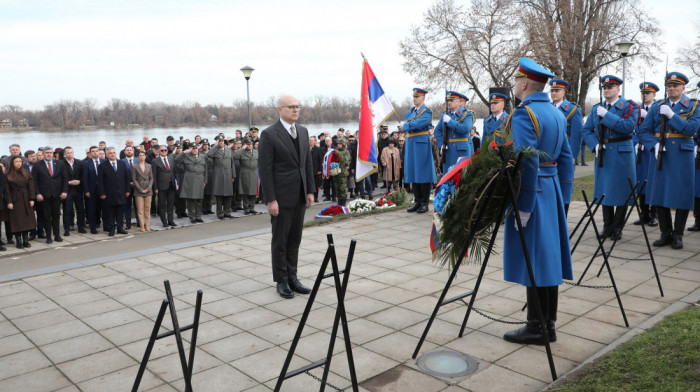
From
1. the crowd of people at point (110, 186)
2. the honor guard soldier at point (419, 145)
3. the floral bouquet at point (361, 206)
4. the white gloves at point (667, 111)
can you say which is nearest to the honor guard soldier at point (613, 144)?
the white gloves at point (667, 111)

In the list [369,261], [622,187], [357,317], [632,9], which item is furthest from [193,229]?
[632,9]

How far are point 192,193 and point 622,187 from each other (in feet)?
27.7

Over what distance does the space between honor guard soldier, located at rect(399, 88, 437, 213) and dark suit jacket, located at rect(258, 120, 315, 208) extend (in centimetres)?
491

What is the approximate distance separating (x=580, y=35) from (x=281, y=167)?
82.5 ft

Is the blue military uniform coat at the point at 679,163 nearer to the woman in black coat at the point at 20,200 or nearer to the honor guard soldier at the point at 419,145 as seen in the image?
the honor guard soldier at the point at 419,145

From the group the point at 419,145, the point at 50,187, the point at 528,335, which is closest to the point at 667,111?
the point at 419,145

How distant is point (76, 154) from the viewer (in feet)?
39.1

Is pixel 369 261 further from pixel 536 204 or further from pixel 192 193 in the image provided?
pixel 192 193

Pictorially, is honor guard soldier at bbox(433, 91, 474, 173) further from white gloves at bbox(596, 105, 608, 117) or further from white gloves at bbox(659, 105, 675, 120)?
white gloves at bbox(659, 105, 675, 120)

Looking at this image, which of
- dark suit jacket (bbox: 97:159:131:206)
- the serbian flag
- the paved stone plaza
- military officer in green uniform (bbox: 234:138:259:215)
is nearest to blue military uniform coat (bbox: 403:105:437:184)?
the serbian flag

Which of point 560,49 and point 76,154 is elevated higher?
point 560,49

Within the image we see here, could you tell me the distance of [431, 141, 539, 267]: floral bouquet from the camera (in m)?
3.78

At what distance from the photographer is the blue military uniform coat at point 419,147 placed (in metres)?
10.3

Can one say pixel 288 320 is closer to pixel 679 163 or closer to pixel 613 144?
pixel 613 144
